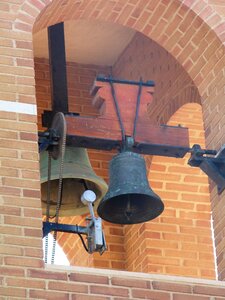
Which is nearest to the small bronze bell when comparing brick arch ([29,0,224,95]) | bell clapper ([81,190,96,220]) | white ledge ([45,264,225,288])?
bell clapper ([81,190,96,220])

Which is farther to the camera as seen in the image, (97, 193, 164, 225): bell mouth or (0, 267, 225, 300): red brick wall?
(97, 193, 164, 225): bell mouth

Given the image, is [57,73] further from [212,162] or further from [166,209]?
[166,209]

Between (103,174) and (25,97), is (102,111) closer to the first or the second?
(25,97)

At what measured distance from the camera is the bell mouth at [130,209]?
1174cm

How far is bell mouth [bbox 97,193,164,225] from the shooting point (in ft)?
38.5

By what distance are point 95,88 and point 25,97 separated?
2.12 feet

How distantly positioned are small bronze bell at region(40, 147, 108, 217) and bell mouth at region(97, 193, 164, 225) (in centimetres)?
38

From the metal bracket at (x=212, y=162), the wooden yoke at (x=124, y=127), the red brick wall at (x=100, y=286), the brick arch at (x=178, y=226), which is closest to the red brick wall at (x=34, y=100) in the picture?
the red brick wall at (x=100, y=286)

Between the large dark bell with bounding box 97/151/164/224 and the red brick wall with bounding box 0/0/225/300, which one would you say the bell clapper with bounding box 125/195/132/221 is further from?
the red brick wall with bounding box 0/0/225/300

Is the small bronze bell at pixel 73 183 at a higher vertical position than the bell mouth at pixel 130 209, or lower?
higher

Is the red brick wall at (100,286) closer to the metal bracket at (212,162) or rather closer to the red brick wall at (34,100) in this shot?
the red brick wall at (34,100)

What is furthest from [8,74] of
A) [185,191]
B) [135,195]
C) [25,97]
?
[185,191]

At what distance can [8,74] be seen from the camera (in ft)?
38.4

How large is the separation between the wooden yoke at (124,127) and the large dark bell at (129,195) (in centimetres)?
20
